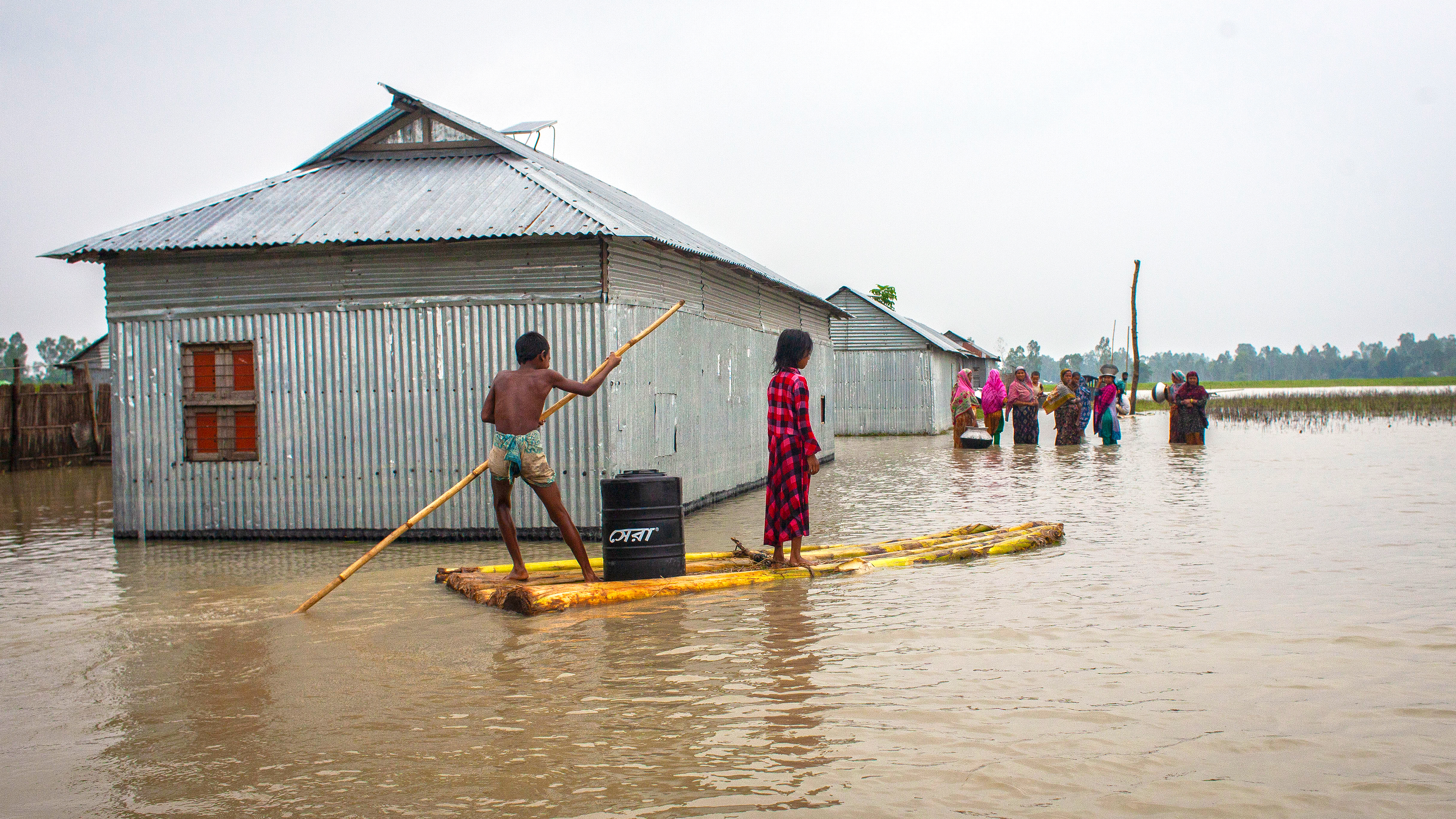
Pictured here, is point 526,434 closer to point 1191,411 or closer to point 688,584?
point 688,584

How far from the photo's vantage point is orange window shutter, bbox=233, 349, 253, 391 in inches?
479

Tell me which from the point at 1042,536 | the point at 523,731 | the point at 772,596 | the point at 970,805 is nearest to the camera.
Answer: the point at 970,805

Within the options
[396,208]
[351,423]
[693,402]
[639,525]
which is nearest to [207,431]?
[351,423]

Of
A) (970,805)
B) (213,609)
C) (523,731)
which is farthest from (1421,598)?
(213,609)

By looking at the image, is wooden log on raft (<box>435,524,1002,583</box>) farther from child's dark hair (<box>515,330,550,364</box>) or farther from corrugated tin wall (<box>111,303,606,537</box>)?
corrugated tin wall (<box>111,303,606,537</box>)

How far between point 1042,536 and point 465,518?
5.78m

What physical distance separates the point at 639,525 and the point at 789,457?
A: 131 cm

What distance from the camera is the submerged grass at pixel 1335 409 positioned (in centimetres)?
3750

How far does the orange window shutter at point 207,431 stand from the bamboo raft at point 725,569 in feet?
14.1

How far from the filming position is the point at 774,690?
5.45 metres

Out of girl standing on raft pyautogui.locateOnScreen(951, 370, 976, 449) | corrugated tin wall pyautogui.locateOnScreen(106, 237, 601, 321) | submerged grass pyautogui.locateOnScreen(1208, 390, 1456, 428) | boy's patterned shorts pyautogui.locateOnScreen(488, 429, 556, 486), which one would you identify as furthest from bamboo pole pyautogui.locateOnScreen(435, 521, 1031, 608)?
submerged grass pyautogui.locateOnScreen(1208, 390, 1456, 428)

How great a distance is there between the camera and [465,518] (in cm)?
1175

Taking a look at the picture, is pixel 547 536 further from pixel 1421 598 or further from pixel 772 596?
pixel 1421 598

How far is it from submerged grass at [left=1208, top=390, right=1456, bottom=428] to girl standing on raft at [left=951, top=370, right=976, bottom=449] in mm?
14345
